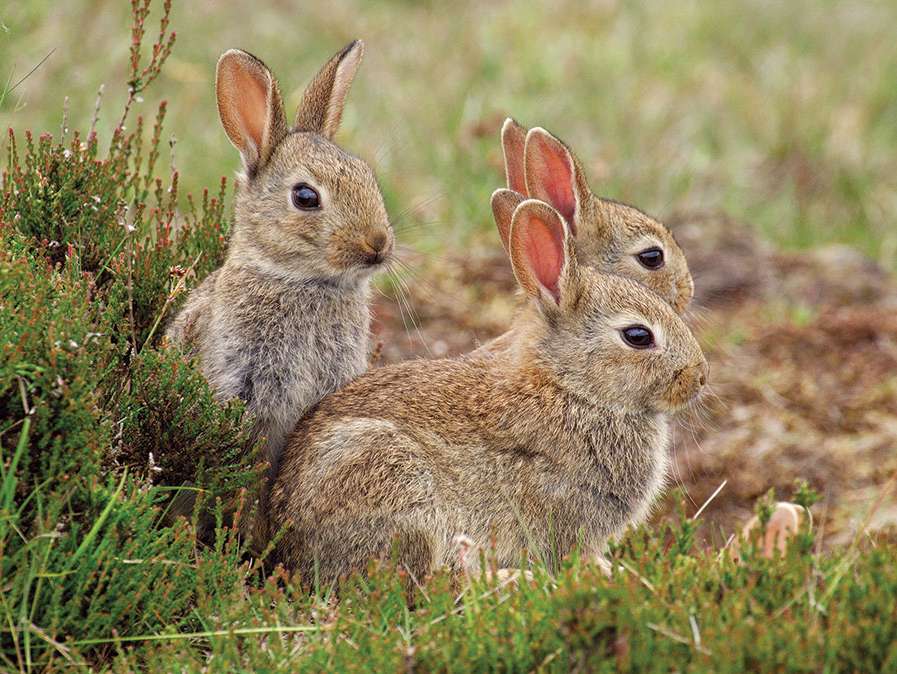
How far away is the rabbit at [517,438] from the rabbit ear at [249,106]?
109 centimetres

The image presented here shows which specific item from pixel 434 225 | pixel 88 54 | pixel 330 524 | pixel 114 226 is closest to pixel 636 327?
pixel 330 524

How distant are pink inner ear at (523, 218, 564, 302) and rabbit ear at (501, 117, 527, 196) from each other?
3.13ft

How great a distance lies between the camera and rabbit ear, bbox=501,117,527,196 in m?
6.04

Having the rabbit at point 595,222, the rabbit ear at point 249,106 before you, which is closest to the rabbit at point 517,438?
the rabbit at point 595,222

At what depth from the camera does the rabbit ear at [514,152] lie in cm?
604

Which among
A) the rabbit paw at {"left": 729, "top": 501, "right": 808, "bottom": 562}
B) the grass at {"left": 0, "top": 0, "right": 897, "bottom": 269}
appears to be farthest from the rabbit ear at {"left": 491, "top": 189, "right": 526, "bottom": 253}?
the grass at {"left": 0, "top": 0, "right": 897, "bottom": 269}

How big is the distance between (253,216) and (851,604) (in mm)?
2816

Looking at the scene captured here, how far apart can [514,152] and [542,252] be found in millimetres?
1148

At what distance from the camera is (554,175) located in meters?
5.83

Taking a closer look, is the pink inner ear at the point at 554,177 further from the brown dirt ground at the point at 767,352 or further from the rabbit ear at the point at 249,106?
the rabbit ear at the point at 249,106

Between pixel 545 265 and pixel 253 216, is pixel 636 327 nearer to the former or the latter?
pixel 545 265

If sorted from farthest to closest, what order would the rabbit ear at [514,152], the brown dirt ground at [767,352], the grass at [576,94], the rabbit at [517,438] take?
the grass at [576,94] < the brown dirt ground at [767,352] < the rabbit ear at [514,152] < the rabbit at [517,438]

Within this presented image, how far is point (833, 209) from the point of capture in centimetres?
1025

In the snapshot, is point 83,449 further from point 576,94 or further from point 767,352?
point 576,94
